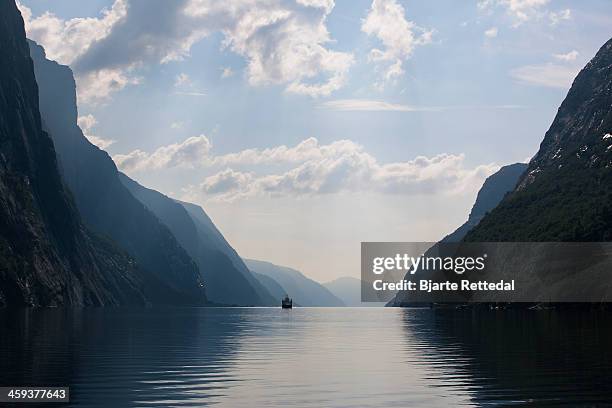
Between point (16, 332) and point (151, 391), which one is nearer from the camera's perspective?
point (151, 391)

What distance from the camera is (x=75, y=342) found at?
81.1 m

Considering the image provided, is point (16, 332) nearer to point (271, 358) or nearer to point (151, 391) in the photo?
point (271, 358)

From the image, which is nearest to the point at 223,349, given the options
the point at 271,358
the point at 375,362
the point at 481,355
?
the point at 271,358

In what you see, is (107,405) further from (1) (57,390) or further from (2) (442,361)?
(2) (442,361)

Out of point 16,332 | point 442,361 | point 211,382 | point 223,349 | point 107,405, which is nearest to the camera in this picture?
point 107,405

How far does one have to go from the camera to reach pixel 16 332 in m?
93.1

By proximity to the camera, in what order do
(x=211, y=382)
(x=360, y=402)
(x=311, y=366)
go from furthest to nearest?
(x=311, y=366), (x=211, y=382), (x=360, y=402)

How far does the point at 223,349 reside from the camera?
256 ft

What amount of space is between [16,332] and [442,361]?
50856 mm

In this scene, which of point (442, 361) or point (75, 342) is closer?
point (442, 361)

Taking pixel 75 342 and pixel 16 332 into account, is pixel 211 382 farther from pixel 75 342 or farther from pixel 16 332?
pixel 16 332

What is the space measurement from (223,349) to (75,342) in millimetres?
14676

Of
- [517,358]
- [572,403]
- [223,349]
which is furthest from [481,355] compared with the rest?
[572,403]

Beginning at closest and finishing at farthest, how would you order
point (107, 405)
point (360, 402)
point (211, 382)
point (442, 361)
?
point (107, 405) < point (360, 402) < point (211, 382) < point (442, 361)
